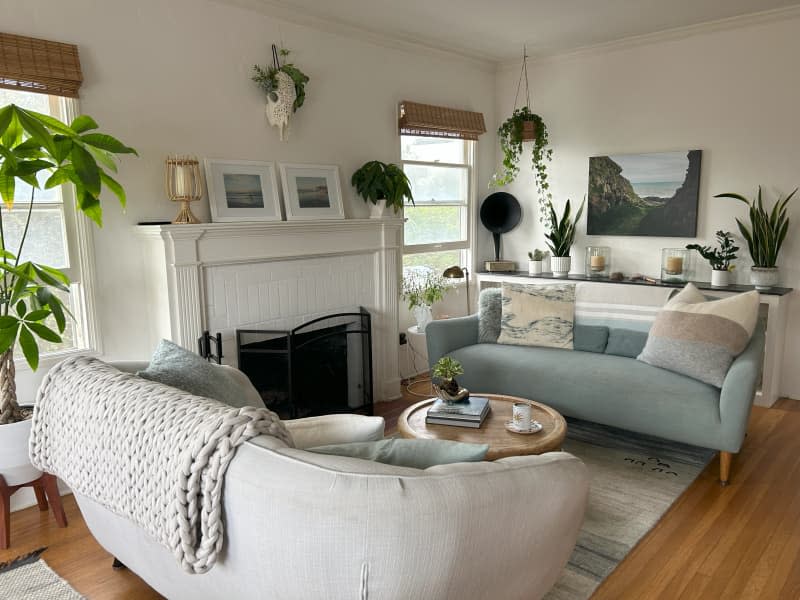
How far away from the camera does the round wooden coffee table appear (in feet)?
8.04

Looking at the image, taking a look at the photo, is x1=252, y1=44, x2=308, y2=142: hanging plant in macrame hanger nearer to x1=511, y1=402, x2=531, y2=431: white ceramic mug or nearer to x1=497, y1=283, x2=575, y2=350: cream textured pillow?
x1=497, y1=283, x2=575, y2=350: cream textured pillow

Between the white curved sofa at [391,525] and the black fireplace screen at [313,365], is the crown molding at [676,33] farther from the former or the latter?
the white curved sofa at [391,525]

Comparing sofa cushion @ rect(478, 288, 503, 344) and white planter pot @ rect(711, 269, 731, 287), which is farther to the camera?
white planter pot @ rect(711, 269, 731, 287)

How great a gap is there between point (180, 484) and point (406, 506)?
51cm

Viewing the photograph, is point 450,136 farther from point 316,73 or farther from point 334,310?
point 334,310

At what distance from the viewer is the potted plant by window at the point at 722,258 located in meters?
4.21

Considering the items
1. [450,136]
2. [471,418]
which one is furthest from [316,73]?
[471,418]

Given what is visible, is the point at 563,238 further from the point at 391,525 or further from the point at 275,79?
the point at 391,525

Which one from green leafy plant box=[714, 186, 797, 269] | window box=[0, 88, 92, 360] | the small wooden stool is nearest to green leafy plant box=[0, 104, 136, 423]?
the small wooden stool

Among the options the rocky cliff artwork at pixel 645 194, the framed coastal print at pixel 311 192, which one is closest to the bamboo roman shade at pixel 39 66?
the framed coastal print at pixel 311 192

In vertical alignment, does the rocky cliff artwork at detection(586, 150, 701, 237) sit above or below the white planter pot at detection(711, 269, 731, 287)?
above

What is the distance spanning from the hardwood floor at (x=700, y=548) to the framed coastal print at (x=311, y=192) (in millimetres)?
1977

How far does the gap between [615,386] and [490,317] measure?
103 cm

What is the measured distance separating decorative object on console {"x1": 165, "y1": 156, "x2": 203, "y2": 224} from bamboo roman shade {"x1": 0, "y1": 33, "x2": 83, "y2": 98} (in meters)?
0.53
